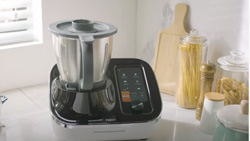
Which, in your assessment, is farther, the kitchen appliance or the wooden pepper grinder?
the wooden pepper grinder

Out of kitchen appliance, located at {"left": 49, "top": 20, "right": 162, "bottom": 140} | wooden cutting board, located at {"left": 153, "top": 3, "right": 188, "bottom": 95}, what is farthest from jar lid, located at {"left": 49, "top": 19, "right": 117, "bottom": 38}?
wooden cutting board, located at {"left": 153, "top": 3, "right": 188, "bottom": 95}

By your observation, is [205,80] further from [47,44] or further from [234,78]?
[47,44]

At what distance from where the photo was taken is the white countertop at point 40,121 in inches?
51.9

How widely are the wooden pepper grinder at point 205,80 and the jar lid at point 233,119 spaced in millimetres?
231

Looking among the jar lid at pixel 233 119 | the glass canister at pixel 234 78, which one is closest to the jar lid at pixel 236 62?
the glass canister at pixel 234 78

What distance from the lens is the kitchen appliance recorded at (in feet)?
3.79

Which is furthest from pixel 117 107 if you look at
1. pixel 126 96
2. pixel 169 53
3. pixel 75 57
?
pixel 169 53

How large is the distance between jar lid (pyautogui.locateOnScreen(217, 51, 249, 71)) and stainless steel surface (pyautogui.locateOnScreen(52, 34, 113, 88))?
1.33ft

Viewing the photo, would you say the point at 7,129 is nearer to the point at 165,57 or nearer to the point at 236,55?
the point at 165,57

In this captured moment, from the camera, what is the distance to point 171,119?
56.8 inches

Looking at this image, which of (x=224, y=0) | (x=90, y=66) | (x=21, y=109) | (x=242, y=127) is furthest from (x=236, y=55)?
(x=21, y=109)

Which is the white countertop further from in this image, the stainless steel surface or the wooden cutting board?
the stainless steel surface

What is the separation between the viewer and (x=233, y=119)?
1.15 meters

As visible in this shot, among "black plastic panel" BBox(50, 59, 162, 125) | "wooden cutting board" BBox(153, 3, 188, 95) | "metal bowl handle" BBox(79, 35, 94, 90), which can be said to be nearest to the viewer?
"metal bowl handle" BBox(79, 35, 94, 90)
